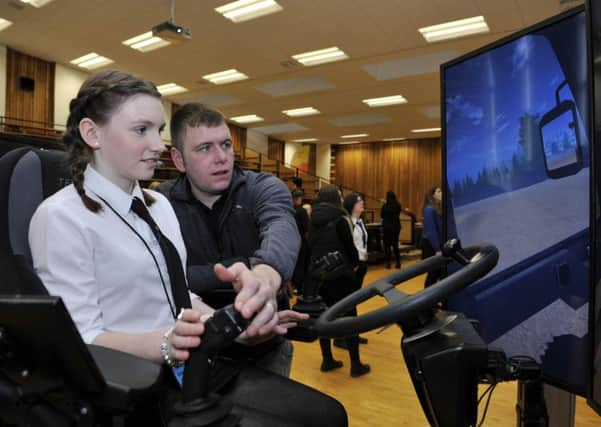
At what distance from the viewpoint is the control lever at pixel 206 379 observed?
611 mm

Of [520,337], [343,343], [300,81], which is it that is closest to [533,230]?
[520,337]

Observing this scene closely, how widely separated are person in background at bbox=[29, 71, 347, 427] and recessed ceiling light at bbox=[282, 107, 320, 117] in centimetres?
1037

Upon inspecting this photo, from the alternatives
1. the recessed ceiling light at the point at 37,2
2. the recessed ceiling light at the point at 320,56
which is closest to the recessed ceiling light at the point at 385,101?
the recessed ceiling light at the point at 320,56

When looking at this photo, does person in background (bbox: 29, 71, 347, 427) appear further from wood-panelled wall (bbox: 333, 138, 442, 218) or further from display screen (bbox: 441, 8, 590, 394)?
wood-panelled wall (bbox: 333, 138, 442, 218)

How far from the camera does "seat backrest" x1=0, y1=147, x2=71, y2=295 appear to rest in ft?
3.08

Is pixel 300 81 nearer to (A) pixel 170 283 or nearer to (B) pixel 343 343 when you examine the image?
(B) pixel 343 343

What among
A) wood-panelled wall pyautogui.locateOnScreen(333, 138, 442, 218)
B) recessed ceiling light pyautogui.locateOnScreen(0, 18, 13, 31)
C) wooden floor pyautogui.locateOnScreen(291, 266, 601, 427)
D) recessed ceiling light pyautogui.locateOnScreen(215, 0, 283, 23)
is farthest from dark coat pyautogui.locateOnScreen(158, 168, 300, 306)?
wood-panelled wall pyautogui.locateOnScreen(333, 138, 442, 218)

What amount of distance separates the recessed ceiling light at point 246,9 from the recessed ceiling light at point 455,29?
2.37 metres

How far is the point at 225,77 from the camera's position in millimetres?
8898

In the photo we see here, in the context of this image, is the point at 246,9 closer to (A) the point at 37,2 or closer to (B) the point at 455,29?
(A) the point at 37,2

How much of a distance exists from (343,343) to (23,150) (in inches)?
122

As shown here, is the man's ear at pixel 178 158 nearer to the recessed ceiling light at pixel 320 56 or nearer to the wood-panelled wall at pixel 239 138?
the recessed ceiling light at pixel 320 56

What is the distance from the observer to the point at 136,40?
7027 millimetres

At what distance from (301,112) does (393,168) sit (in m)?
5.70
